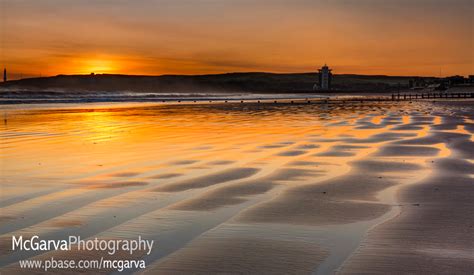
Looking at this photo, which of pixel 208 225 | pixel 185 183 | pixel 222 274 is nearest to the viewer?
pixel 222 274

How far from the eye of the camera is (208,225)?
18.0ft

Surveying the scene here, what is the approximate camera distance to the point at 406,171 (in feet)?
29.6

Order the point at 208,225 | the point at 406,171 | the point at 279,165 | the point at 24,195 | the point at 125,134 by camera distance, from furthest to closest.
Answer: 1. the point at 125,134
2. the point at 279,165
3. the point at 406,171
4. the point at 24,195
5. the point at 208,225

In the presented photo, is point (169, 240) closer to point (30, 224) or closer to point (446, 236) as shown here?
point (30, 224)

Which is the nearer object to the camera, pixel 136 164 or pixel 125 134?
pixel 136 164

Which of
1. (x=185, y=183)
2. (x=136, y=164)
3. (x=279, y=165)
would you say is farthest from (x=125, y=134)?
(x=185, y=183)

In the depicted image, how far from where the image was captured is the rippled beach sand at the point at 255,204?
14.5 ft

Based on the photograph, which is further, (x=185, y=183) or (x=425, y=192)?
→ (x=185, y=183)

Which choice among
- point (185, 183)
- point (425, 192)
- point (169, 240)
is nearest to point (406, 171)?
point (425, 192)

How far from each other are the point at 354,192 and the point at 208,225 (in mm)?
2515

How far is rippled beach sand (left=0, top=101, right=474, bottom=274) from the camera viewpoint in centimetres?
441

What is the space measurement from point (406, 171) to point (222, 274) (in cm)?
578

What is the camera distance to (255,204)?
6523mm

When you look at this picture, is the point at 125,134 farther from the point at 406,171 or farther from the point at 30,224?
the point at 30,224
